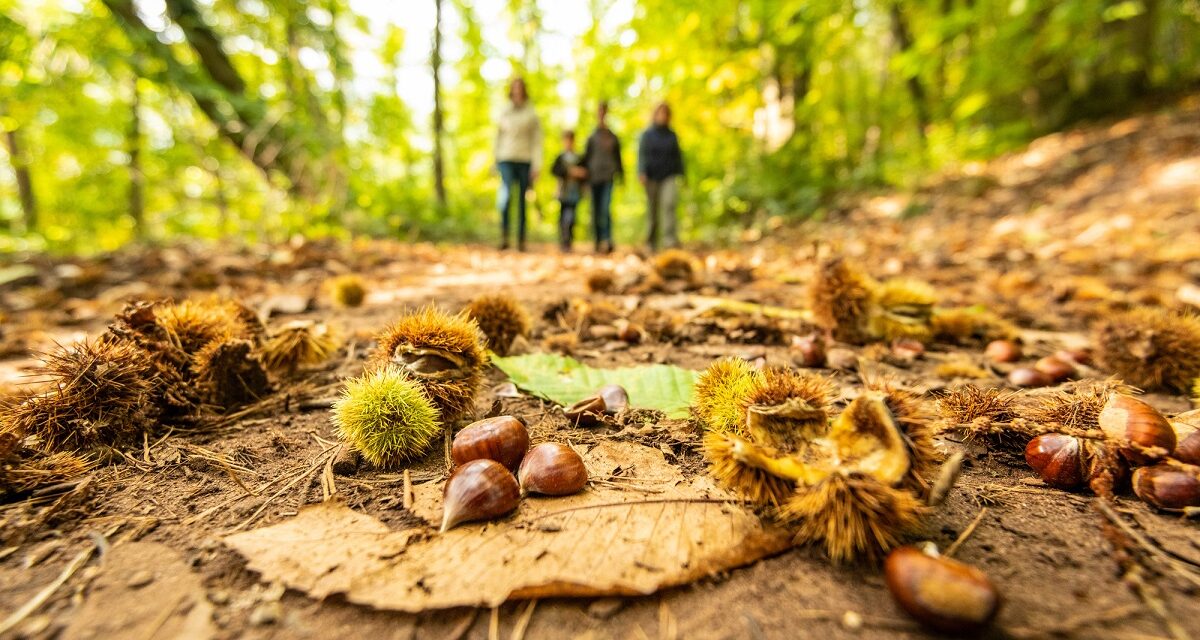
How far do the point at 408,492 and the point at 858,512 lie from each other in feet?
→ 3.55

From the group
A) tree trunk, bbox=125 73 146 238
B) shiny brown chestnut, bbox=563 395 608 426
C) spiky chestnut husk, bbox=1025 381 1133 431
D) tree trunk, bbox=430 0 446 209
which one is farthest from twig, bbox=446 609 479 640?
tree trunk, bbox=430 0 446 209

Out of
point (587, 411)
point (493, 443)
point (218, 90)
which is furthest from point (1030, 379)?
point (218, 90)

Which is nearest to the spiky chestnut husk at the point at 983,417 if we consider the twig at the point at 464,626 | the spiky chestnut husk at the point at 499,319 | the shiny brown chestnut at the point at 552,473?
the shiny brown chestnut at the point at 552,473

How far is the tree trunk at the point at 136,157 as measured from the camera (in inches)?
399

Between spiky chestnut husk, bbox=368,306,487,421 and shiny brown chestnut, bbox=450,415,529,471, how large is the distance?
9.0 inches

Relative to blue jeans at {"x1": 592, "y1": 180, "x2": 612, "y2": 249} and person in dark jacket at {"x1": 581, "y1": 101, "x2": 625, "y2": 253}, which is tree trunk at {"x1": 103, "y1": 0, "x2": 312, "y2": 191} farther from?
blue jeans at {"x1": 592, "y1": 180, "x2": 612, "y2": 249}

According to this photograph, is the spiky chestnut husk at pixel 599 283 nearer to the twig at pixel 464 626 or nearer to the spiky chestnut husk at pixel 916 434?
the spiky chestnut husk at pixel 916 434

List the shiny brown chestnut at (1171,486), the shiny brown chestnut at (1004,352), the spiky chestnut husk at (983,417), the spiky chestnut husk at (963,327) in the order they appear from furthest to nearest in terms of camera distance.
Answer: the spiky chestnut husk at (963,327) → the shiny brown chestnut at (1004,352) → the spiky chestnut husk at (983,417) → the shiny brown chestnut at (1171,486)

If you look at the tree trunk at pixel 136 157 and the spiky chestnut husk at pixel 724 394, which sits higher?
the tree trunk at pixel 136 157

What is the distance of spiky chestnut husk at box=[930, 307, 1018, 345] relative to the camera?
2885 mm

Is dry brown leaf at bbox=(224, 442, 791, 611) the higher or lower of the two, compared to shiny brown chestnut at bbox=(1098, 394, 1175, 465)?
lower

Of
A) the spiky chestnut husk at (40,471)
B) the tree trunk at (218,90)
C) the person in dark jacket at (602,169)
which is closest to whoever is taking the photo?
the spiky chestnut husk at (40,471)

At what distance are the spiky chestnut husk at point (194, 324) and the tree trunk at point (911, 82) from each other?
12.1 m

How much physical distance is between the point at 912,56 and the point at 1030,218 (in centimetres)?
316
